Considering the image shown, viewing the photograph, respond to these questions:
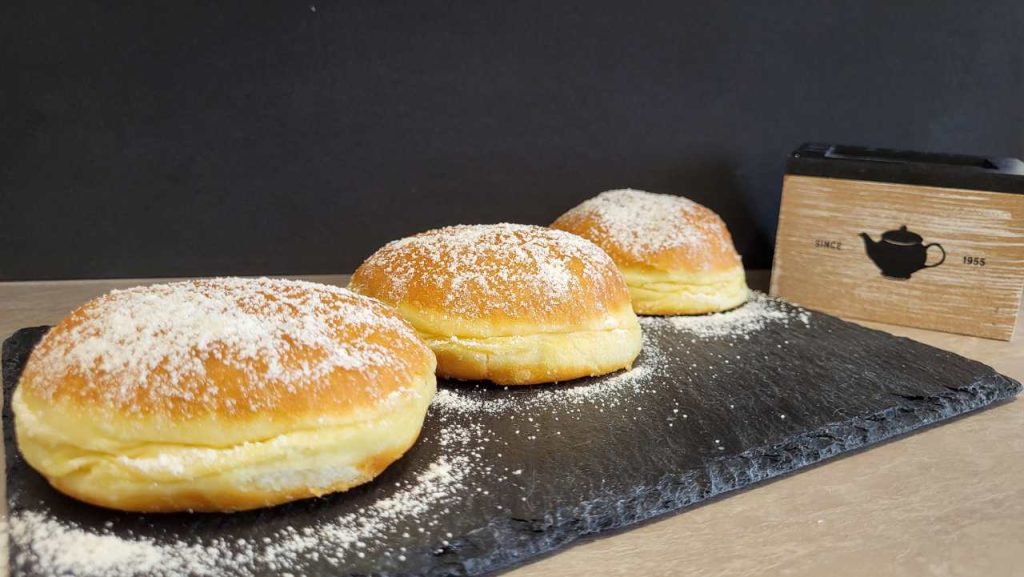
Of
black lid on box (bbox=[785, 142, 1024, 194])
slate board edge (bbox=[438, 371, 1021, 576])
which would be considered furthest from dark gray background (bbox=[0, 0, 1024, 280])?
slate board edge (bbox=[438, 371, 1021, 576])

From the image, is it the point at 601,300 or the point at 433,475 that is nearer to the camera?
the point at 433,475

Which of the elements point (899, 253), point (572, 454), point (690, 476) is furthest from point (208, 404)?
point (899, 253)

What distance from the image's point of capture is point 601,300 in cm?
129

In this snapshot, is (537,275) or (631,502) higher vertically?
(537,275)

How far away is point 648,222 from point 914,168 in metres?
0.53

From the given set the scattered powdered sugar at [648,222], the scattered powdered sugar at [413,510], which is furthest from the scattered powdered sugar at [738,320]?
the scattered powdered sugar at [413,510]

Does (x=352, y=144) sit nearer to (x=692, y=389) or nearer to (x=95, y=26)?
(x=95, y=26)

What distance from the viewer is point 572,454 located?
1027 mm

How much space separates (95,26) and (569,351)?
105 centimetres

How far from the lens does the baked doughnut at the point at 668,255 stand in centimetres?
161

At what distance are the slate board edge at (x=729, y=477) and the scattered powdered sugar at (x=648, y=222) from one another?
20.9 inches

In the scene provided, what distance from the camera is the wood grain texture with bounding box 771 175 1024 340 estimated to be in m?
1.63

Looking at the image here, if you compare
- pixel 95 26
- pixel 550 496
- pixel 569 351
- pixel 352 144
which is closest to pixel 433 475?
pixel 550 496

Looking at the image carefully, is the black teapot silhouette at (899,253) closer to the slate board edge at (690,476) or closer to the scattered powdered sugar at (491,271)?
the slate board edge at (690,476)
